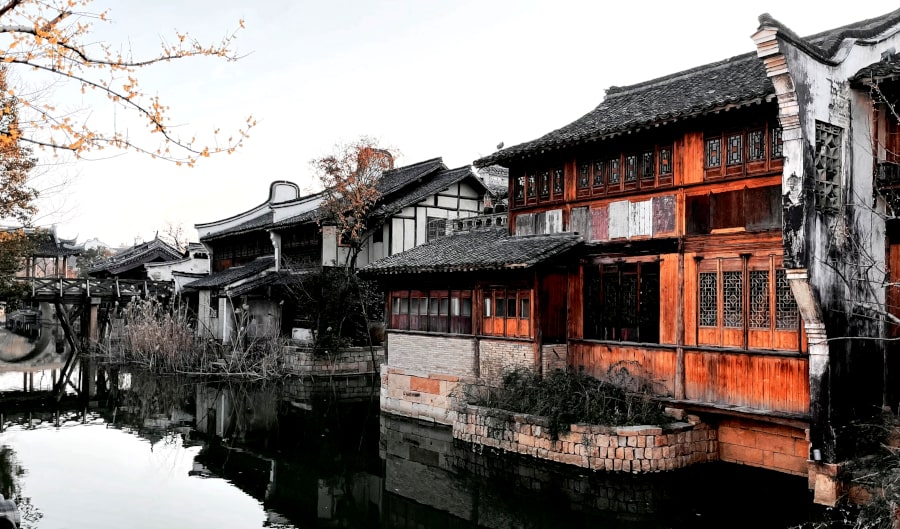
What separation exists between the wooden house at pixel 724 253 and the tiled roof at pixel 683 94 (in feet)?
0.16

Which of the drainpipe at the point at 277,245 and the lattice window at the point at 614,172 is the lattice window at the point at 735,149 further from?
the drainpipe at the point at 277,245

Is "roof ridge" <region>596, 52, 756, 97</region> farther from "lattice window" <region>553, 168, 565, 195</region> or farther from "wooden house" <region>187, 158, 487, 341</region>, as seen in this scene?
"wooden house" <region>187, 158, 487, 341</region>

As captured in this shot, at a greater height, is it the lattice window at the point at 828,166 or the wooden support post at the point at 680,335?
the lattice window at the point at 828,166

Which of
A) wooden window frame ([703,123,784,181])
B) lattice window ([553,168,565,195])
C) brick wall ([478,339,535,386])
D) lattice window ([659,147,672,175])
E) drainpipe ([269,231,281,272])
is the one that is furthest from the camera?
drainpipe ([269,231,281,272])

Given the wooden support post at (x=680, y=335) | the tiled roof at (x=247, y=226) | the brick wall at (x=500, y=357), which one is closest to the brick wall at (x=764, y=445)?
the wooden support post at (x=680, y=335)

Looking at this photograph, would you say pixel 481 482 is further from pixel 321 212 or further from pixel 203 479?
pixel 321 212

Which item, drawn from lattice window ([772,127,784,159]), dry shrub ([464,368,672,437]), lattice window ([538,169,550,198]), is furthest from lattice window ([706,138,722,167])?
dry shrub ([464,368,672,437])

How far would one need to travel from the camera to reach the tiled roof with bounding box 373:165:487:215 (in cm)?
2492

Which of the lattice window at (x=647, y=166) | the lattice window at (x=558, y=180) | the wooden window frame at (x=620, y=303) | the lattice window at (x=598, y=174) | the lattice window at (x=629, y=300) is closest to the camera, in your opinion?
the wooden window frame at (x=620, y=303)

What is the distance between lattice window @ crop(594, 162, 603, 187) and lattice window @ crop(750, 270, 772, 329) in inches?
145

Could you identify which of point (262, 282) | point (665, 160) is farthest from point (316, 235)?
point (665, 160)

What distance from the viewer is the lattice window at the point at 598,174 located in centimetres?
1379

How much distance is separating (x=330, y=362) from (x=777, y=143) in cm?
1758

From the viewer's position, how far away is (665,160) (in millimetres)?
12688
